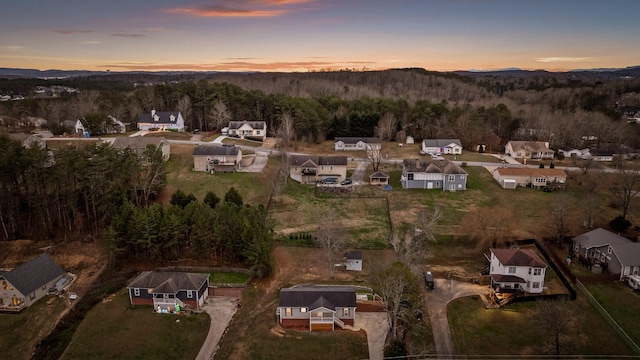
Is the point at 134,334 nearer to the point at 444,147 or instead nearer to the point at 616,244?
the point at 616,244

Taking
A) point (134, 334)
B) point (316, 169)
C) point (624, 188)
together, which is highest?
point (624, 188)

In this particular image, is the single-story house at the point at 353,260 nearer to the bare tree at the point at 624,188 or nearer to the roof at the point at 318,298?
the roof at the point at 318,298

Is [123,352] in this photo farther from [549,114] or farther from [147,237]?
[549,114]

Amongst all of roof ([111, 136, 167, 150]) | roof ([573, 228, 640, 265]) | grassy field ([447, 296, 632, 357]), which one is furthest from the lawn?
roof ([573, 228, 640, 265])

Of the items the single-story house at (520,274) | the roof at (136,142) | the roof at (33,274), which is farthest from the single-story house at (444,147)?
the roof at (33,274)

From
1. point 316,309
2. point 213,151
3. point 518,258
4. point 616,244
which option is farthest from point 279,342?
point 213,151

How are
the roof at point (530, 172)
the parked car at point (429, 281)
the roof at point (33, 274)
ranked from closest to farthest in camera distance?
1. the roof at point (33, 274)
2. the parked car at point (429, 281)
3. the roof at point (530, 172)

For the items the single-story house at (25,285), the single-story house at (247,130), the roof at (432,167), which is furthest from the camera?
the single-story house at (247,130)
